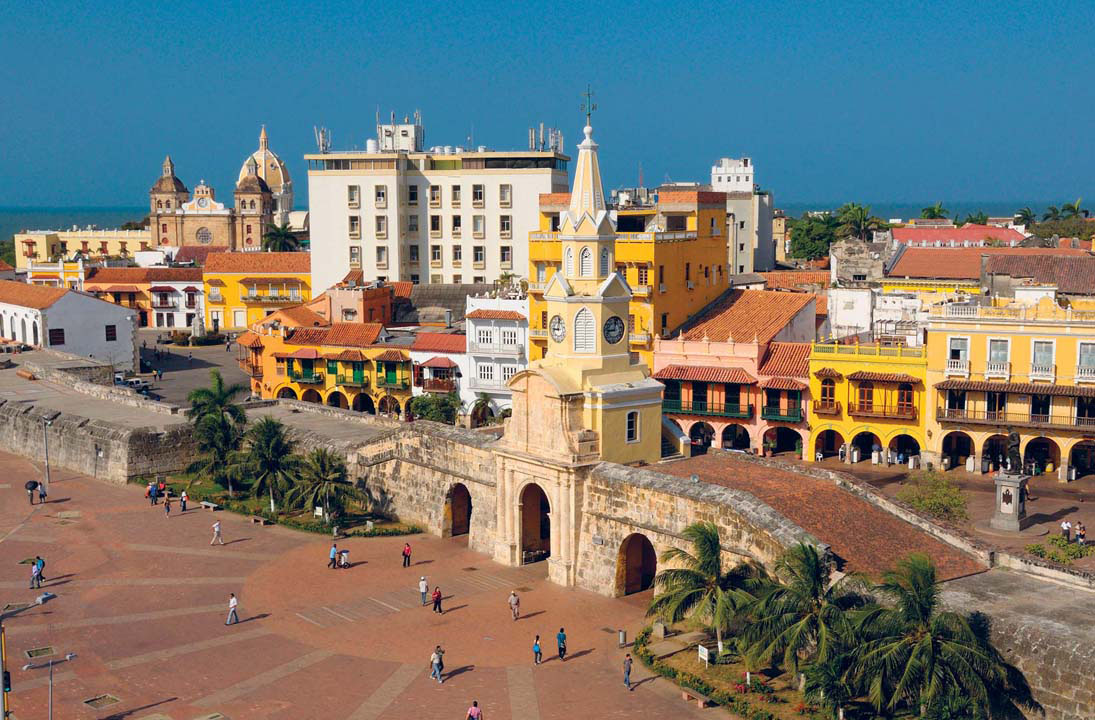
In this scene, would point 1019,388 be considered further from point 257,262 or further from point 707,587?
point 257,262

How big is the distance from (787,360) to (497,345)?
17.7m

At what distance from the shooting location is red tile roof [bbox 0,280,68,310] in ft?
278

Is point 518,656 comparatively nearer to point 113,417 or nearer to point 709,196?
point 113,417

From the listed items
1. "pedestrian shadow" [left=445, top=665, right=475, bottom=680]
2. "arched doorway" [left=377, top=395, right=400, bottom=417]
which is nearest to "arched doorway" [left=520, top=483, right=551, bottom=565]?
"pedestrian shadow" [left=445, top=665, right=475, bottom=680]

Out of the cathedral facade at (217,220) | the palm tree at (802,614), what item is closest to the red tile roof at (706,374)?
the palm tree at (802,614)

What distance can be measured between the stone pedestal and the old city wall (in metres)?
12.9

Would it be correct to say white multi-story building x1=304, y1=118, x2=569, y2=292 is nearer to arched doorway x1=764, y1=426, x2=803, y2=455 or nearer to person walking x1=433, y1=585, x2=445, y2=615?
arched doorway x1=764, y1=426, x2=803, y2=455

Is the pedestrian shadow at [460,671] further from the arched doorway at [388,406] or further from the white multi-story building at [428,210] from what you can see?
the white multi-story building at [428,210]

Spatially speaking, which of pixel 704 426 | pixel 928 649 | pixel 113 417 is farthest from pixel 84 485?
pixel 928 649

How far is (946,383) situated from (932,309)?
148 inches

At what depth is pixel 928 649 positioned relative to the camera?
96.8 ft

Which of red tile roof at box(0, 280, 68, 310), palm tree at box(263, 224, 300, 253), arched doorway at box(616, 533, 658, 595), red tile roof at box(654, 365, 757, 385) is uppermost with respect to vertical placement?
palm tree at box(263, 224, 300, 253)

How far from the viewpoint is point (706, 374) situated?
6375 cm

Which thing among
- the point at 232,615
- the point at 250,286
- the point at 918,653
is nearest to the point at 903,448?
the point at 918,653
